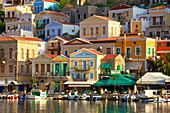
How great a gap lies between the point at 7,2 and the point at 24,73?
49689 millimetres

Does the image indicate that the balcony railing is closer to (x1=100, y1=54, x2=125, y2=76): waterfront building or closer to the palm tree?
(x1=100, y1=54, x2=125, y2=76): waterfront building

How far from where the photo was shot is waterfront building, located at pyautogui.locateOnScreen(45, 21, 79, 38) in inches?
3912

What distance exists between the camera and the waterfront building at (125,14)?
3864 inches

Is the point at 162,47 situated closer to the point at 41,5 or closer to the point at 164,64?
the point at 164,64

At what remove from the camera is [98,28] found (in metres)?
90.9

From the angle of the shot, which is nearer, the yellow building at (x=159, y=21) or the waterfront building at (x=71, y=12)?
the yellow building at (x=159, y=21)

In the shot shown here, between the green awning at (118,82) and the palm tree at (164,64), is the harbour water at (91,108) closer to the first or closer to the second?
the green awning at (118,82)

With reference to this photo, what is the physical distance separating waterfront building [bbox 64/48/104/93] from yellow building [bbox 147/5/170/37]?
53.6 ft

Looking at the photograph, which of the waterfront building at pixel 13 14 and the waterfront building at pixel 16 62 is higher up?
the waterfront building at pixel 13 14

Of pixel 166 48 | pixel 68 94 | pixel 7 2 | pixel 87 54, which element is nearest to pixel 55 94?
pixel 68 94

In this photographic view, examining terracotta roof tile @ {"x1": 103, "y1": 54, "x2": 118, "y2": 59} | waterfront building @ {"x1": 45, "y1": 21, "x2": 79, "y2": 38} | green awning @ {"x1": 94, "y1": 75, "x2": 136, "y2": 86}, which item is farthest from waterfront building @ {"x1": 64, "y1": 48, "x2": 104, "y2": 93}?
waterfront building @ {"x1": 45, "y1": 21, "x2": 79, "y2": 38}

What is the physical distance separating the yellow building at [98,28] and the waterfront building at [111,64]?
32.4ft

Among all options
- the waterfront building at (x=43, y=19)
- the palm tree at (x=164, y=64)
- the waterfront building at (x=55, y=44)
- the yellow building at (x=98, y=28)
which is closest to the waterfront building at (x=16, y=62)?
the waterfront building at (x=55, y=44)

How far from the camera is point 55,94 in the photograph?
78625mm
